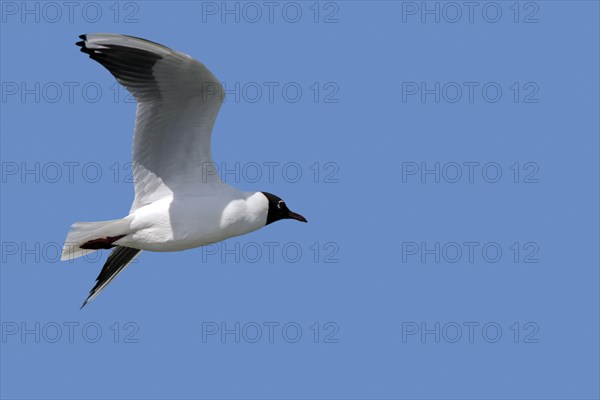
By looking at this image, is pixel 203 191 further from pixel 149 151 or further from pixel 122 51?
pixel 122 51

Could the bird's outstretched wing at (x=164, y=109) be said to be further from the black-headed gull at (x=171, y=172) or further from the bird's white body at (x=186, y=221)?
the bird's white body at (x=186, y=221)

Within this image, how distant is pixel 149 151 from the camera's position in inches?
521

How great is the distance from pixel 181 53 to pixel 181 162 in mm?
1255

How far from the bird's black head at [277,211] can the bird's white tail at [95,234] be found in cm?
146

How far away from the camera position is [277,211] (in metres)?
Answer: 13.8

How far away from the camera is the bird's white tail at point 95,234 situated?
13180mm

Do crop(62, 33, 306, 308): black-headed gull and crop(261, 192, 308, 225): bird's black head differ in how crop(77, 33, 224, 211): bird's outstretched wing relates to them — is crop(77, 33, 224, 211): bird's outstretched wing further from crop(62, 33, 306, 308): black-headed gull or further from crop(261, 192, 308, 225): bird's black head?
crop(261, 192, 308, 225): bird's black head

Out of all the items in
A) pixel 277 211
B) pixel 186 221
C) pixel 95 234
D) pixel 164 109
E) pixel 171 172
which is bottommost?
pixel 95 234

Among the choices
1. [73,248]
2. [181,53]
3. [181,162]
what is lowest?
[73,248]

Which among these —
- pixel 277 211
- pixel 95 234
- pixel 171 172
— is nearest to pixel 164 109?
pixel 171 172

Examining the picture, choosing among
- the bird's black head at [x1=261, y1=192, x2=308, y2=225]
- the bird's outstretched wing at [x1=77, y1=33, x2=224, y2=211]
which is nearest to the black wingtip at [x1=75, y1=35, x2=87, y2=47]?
the bird's outstretched wing at [x1=77, y1=33, x2=224, y2=211]

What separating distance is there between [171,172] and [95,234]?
956 mm

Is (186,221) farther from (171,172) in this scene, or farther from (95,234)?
(95,234)

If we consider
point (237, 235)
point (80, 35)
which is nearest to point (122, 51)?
point (80, 35)
